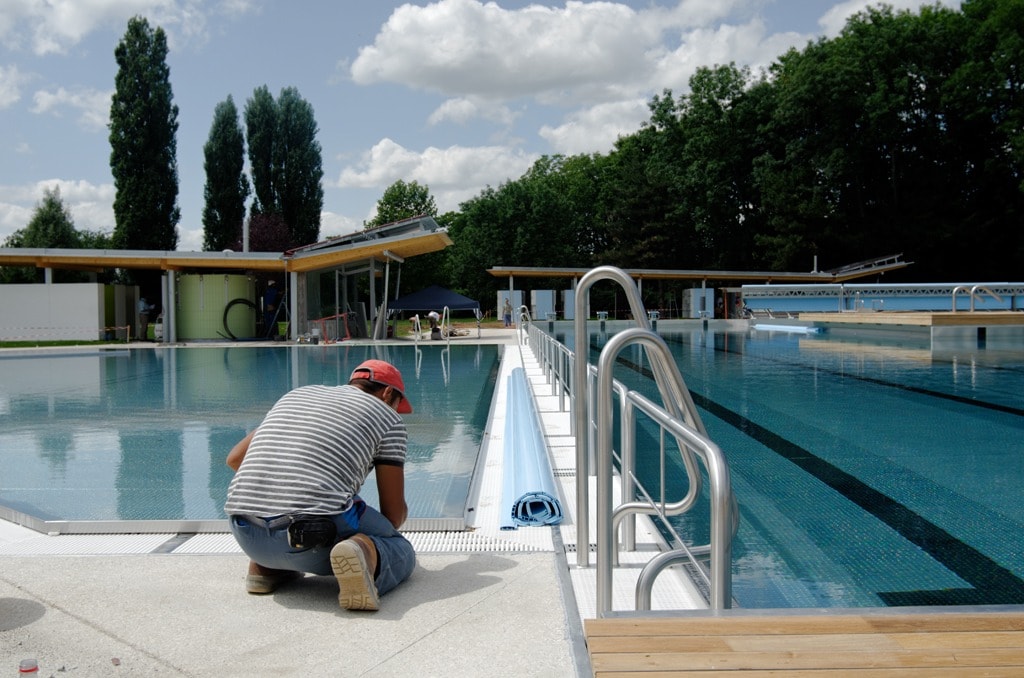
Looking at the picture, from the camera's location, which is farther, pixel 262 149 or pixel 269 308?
pixel 262 149

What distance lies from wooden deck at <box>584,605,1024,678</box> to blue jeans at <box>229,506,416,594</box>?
1.04 meters

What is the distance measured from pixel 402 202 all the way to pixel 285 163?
42.8 feet

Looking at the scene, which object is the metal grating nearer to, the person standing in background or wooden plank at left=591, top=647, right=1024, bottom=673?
wooden plank at left=591, top=647, right=1024, bottom=673

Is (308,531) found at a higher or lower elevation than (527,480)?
higher

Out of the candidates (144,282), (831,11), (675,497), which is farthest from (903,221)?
(675,497)

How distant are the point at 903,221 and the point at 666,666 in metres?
41.7

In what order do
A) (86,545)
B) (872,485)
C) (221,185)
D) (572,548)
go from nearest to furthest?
(572,548) < (86,545) < (872,485) < (221,185)

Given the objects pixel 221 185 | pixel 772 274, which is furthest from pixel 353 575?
pixel 221 185

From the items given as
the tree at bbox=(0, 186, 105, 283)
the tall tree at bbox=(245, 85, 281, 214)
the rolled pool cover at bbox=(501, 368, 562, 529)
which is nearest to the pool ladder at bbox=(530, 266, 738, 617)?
the rolled pool cover at bbox=(501, 368, 562, 529)

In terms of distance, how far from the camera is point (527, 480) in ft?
14.5

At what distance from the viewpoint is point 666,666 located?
A: 172cm

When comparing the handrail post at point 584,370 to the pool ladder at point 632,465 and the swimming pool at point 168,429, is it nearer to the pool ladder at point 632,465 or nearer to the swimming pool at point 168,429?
the pool ladder at point 632,465

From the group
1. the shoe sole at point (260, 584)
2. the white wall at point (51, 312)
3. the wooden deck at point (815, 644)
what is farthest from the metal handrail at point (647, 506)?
the white wall at point (51, 312)

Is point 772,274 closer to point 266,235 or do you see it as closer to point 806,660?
point 266,235
